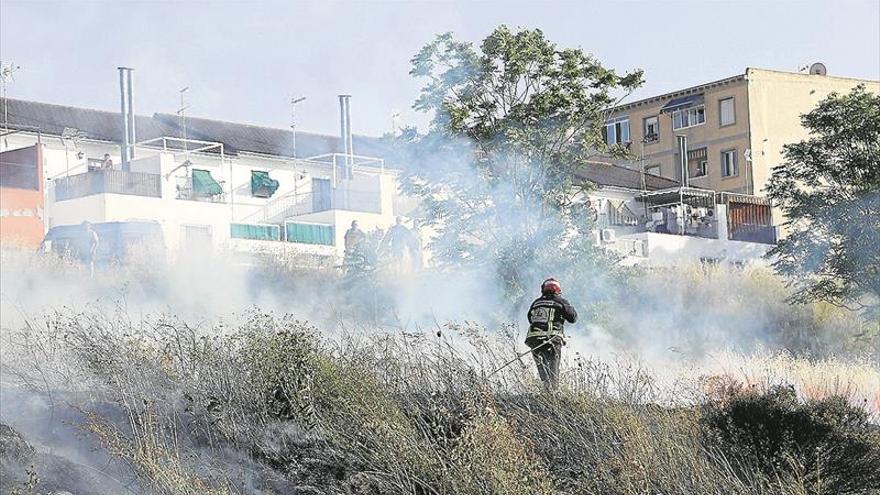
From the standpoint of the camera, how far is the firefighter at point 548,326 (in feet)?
53.2

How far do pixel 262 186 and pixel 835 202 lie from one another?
19350 millimetres

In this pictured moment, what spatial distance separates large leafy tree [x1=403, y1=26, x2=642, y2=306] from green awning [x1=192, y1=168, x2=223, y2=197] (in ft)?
48.8

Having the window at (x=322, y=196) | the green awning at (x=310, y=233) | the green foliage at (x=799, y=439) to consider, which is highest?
Answer: the window at (x=322, y=196)

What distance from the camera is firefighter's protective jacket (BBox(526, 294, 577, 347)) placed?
648 inches

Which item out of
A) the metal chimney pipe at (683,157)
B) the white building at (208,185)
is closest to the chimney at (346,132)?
the white building at (208,185)

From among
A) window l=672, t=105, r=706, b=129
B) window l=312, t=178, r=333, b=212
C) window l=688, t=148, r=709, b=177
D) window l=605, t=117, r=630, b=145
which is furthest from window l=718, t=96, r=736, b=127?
window l=312, t=178, r=333, b=212

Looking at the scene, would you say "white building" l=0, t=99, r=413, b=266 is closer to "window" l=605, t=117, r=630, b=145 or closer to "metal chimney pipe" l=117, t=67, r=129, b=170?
"metal chimney pipe" l=117, t=67, r=129, b=170

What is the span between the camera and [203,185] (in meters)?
39.7

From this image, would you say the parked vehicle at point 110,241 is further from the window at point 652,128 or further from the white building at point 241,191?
the window at point 652,128

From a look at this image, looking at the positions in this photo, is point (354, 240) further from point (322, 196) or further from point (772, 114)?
point (772, 114)

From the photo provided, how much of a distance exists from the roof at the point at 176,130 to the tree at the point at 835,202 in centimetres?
1498

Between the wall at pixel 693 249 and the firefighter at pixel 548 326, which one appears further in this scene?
the wall at pixel 693 249

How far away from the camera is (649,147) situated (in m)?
63.3

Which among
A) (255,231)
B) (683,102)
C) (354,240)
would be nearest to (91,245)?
(354,240)
